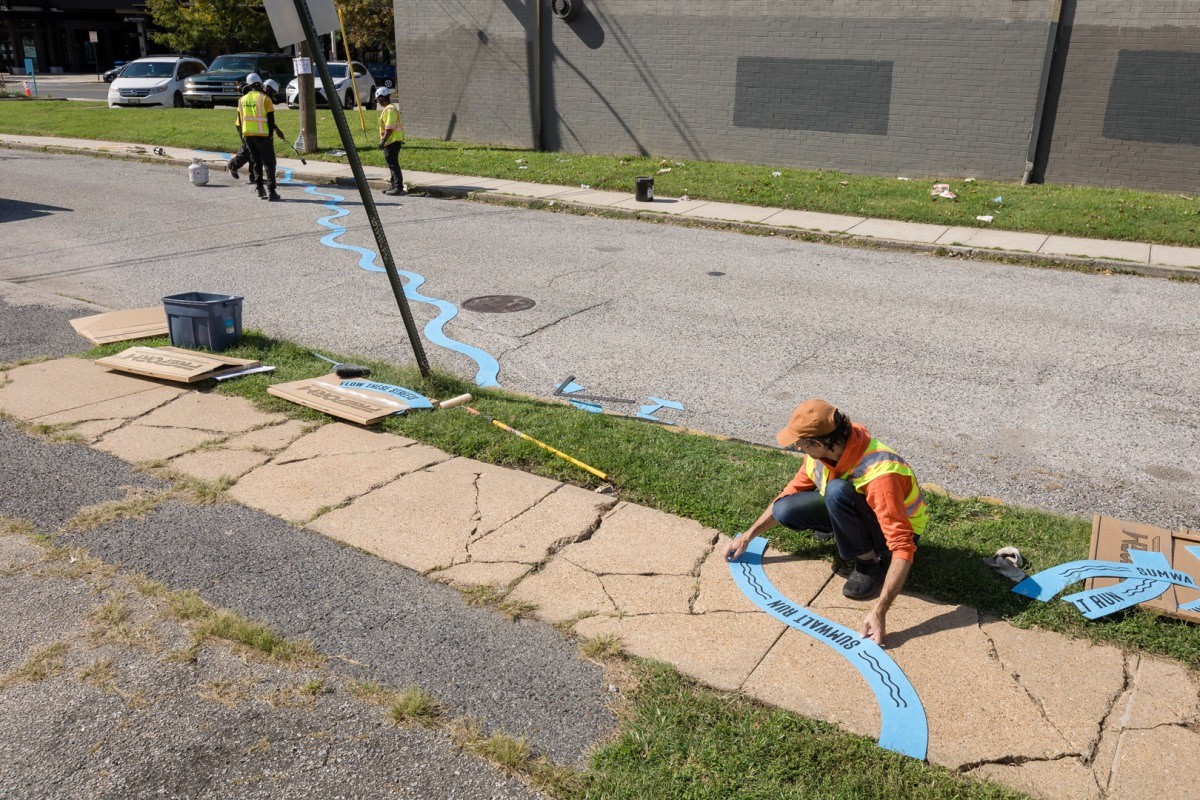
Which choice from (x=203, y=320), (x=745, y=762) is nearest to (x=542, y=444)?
(x=745, y=762)

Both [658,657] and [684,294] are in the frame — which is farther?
[684,294]

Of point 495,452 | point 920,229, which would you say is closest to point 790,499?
point 495,452

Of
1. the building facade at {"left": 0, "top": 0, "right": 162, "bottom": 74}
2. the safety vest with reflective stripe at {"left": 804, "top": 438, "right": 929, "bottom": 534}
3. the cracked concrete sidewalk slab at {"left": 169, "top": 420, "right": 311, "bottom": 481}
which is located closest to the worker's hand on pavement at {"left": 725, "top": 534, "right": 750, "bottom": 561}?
the safety vest with reflective stripe at {"left": 804, "top": 438, "right": 929, "bottom": 534}

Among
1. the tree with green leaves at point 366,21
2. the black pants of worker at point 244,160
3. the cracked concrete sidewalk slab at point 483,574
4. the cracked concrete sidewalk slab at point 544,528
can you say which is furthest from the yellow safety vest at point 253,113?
the tree with green leaves at point 366,21

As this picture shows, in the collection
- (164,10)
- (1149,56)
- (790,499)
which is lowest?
(790,499)

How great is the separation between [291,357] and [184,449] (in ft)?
5.72

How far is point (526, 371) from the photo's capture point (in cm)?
743

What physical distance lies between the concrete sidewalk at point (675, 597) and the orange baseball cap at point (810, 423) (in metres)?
0.78

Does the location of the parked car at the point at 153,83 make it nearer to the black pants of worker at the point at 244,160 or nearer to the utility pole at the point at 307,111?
the utility pole at the point at 307,111

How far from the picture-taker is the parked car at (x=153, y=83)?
2964cm

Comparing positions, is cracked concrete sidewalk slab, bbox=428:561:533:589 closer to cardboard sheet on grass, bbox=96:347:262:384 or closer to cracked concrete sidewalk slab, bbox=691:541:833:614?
cracked concrete sidewalk slab, bbox=691:541:833:614

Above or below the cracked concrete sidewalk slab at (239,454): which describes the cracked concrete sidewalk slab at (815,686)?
below

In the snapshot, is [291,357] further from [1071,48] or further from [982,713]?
[1071,48]

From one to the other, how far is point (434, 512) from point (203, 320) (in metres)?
3.33
